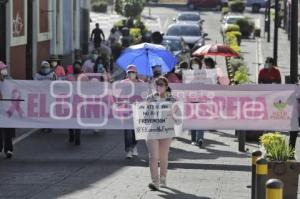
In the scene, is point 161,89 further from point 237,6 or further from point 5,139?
point 237,6

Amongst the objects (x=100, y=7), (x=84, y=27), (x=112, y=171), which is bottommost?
(x=112, y=171)

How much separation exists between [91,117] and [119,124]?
0.56 meters

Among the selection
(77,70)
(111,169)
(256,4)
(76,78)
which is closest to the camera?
(111,169)

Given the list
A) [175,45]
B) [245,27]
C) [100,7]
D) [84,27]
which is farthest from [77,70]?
[100,7]

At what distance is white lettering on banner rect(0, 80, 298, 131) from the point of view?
51.4 ft

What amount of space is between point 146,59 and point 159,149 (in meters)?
5.29

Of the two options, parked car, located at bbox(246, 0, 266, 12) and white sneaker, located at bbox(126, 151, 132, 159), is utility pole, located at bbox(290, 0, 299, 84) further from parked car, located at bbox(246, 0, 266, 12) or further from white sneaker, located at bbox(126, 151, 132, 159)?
parked car, located at bbox(246, 0, 266, 12)

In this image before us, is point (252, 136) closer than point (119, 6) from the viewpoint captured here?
Yes

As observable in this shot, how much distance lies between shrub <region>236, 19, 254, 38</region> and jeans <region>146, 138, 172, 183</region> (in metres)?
39.8

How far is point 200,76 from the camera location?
61.2ft

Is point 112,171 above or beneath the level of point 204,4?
beneath

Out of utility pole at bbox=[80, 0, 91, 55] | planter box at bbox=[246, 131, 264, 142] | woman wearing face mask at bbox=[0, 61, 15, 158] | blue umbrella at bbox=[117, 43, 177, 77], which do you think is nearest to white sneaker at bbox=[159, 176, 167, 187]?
woman wearing face mask at bbox=[0, 61, 15, 158]

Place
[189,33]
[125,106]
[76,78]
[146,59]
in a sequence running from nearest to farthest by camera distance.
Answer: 1. [125,106]
2. [146,59]
3. [76,78]
4. [189,33]

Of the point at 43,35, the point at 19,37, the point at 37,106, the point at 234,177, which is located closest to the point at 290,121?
the point at 234,177
